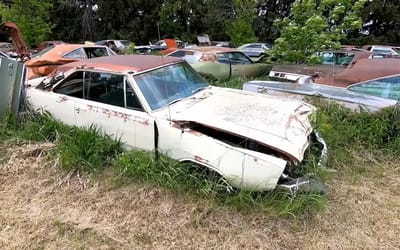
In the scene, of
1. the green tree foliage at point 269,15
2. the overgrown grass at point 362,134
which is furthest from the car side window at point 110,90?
the green tree foliage at point 269,15

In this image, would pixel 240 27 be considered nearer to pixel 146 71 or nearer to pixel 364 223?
pixel 146 71

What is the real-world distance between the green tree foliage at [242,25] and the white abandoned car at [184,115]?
1637 centimetres

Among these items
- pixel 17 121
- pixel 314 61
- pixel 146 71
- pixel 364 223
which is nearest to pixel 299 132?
pixel 364 223

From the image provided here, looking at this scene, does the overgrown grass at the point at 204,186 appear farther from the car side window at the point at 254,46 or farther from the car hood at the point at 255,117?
the car side window at the point at 254,46

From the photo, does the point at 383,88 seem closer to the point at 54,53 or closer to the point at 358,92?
the point at 358,92

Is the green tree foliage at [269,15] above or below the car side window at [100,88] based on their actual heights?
above

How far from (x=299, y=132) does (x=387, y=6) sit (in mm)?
26346

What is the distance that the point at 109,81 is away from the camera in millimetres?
4570

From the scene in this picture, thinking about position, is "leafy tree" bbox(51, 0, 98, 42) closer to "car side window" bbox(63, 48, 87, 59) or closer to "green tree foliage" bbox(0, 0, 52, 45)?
"green tree foliage" bbox(0, 0, 52, 45)

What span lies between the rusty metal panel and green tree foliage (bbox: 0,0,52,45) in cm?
1431

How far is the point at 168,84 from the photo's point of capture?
4.58 m

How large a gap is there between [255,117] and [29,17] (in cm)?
1806

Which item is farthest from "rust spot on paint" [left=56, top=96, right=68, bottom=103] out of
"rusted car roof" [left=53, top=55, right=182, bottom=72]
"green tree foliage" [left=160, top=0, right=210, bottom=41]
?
"green tree foliage" [left=160, top=0, right=210, bottom=41]

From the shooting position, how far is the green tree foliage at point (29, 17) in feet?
58.4
